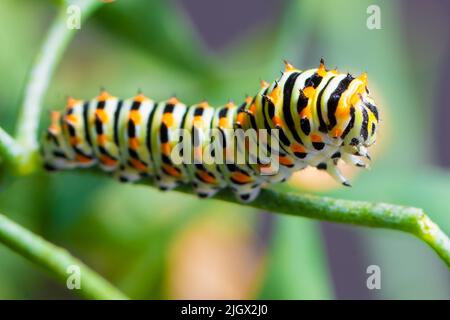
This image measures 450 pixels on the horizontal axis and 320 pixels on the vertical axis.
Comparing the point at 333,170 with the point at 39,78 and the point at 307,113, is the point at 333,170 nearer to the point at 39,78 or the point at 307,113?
the point at 307,113

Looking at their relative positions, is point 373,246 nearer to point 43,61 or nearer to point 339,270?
point 339,270

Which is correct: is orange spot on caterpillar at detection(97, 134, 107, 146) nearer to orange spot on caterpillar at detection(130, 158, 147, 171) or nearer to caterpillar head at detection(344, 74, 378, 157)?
orange spot on caterpillar at detection(130, 158, 147, 171)

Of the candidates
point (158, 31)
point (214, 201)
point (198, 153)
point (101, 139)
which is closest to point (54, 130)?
point (101, 139)

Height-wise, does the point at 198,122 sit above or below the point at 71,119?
below

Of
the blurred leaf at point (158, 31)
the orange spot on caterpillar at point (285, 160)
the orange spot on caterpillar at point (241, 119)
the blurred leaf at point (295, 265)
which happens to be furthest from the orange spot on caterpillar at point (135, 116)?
the blurred leaf at point (158, 31)

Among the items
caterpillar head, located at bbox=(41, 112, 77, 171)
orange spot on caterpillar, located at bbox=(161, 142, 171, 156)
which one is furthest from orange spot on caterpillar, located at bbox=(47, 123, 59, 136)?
orange spot on caterpillar, located at bbox=(161, 142, 171, 156)
